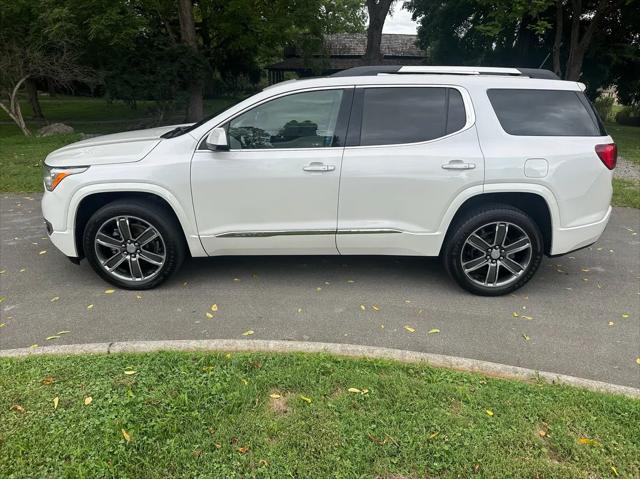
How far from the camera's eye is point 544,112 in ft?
13.8

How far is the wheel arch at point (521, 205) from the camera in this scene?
13.9ft

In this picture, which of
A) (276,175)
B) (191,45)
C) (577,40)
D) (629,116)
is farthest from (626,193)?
(629,116)

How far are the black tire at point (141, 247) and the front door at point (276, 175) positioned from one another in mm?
278

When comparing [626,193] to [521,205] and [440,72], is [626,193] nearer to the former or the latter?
[521,205]

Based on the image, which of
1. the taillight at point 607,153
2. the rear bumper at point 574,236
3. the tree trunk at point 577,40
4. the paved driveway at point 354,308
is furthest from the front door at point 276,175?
the tree trunk at point 577,40

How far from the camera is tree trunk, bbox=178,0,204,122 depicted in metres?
15.9

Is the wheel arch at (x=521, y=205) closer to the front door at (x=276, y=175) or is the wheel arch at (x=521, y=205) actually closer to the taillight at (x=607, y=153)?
the taillight at (x=607, y=153)

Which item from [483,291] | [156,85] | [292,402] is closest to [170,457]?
[292,402]

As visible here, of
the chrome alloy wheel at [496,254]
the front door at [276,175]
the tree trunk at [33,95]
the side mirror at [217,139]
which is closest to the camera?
the side mirror at [217,139]

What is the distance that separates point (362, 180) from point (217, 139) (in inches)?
49.0

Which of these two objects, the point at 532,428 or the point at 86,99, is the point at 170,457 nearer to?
the point at 532,428

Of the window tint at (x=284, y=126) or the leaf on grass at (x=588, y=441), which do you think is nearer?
the leaf on grass at (x=588, y=441)

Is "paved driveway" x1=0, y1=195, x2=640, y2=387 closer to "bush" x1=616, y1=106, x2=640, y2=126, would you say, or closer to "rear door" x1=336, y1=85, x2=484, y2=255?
"rear door" x1=336, y1=85, x2=484, y2=255

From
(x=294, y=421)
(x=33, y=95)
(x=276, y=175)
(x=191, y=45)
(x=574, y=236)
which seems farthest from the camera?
(x=33, y=95)
